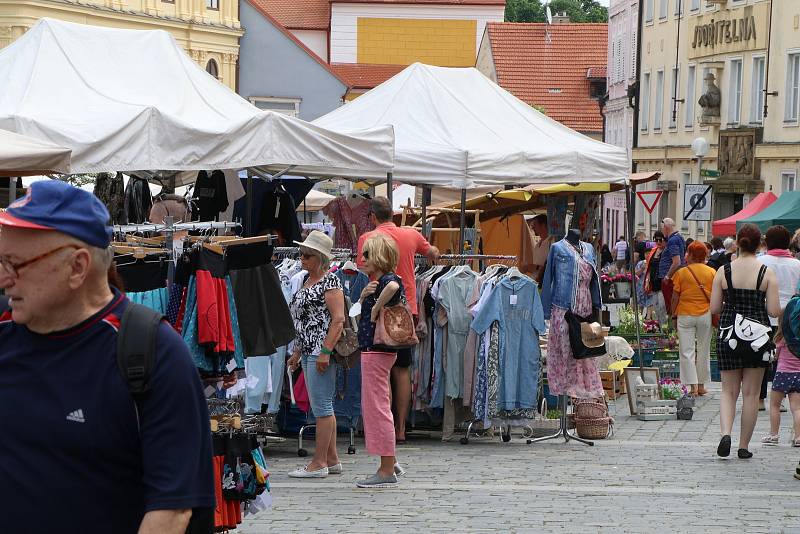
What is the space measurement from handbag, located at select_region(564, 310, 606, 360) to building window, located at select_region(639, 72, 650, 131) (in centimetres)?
4042

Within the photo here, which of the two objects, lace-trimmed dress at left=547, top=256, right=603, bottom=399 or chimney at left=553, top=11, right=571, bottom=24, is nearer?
lace-trimmed dress at left=547, top=256, right=603, bottom=399

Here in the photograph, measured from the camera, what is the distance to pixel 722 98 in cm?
4297

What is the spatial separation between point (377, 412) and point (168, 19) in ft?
141

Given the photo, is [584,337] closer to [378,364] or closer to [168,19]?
[378,364]

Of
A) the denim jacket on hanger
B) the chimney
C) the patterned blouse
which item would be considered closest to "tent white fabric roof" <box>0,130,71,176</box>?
the patterned blouse

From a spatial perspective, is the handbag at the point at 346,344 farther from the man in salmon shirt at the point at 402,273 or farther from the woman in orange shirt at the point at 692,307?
the woman in orange shirt at the point at 692,307

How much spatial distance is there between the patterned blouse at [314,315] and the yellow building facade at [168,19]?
33.8 meters

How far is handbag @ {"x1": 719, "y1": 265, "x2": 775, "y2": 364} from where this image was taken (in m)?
11.3

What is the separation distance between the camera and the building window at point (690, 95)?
46.8 meters

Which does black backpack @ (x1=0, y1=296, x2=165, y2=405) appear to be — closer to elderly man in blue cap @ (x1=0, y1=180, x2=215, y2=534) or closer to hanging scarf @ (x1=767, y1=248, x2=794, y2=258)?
elderly man in blue cap @ (x1=0, y1=180, x2=215, y2=534)

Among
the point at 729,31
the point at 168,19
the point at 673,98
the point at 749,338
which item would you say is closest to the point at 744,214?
the point at 729,31

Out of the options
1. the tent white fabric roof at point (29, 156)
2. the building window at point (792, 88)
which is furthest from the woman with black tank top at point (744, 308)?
the building window at point (792, 88)

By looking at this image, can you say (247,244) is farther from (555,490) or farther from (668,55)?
(668,55)

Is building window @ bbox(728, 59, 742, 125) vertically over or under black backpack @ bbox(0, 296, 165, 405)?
over
